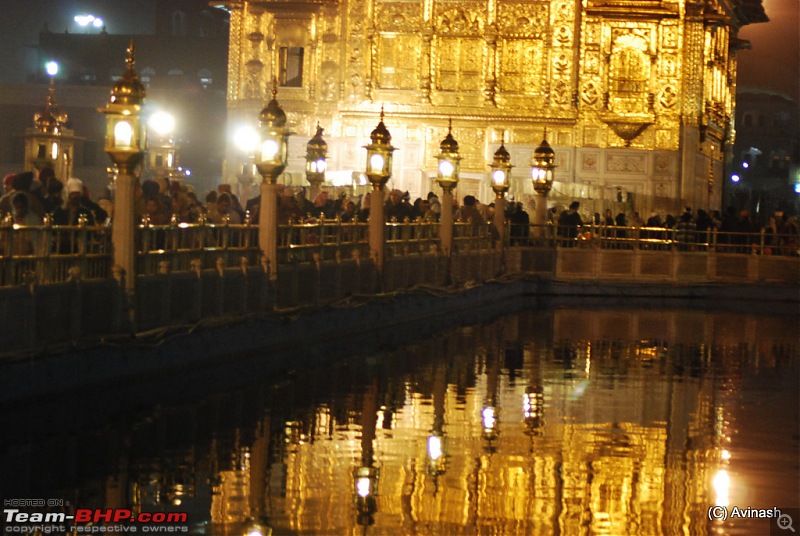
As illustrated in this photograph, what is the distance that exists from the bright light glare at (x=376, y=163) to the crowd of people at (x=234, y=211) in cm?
50

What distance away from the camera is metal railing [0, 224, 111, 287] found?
13422 millimetres

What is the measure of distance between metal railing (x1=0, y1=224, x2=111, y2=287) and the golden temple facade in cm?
3108

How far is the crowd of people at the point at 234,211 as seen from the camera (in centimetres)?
1607

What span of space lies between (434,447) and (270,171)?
9162mm

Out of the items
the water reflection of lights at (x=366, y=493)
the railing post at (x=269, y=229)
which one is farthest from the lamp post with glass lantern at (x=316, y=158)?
the water reflection of lights at (x=366, y=493)

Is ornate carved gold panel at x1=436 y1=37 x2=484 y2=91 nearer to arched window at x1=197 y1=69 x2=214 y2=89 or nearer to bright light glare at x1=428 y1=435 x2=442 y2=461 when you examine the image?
bright light glare at x1=428 y1=435 x2=442 y2=461

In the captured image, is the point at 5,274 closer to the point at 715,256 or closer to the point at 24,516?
the point at 24,516

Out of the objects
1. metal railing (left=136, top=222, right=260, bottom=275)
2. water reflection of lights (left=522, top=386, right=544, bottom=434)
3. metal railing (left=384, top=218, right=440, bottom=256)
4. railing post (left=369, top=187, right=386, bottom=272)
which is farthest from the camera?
metal railing (left=384, top=218, right=440, bottom=256)

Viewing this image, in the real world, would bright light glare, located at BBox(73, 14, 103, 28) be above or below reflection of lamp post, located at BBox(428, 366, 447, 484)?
above

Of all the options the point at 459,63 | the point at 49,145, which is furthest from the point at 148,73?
the point at 49,145

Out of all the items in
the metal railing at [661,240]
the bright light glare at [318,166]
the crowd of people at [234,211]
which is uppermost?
the bright light glare at [318,166]

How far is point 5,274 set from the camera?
1328cm

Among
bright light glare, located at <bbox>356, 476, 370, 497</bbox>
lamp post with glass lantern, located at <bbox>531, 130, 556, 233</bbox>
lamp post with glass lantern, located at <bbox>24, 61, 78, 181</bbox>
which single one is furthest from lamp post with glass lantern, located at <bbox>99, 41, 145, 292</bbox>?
lamp post with glass lantern, located at <bbox>531, 130, 556, 233</bbox>

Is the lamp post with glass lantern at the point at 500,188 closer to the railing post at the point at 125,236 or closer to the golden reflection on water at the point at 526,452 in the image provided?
the golden reflection on water at the point at 526,452
